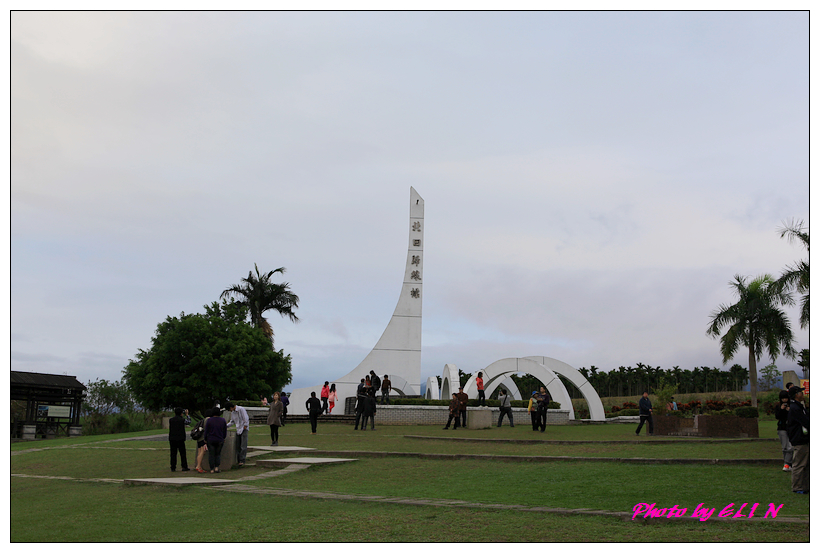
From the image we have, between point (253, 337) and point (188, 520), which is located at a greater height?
point (253, 337)

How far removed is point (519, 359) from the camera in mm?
30797

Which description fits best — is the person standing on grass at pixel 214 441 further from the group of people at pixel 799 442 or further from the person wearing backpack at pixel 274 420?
the group of people at pixel 799 442

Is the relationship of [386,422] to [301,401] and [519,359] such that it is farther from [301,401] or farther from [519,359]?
[301,401]

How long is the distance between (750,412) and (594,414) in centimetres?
906

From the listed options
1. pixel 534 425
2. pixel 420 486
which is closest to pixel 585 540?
pixel 420 486

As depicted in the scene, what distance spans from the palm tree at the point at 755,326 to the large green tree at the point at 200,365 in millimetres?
22695

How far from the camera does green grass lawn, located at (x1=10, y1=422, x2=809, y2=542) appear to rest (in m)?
6.99

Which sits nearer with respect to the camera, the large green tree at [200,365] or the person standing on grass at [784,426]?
the person standing on grass at [784,426]

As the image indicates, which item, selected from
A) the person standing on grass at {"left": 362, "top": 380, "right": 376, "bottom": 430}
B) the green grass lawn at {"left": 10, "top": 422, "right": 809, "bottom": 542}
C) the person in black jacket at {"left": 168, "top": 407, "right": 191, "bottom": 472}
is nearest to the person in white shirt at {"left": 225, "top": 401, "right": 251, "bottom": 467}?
the green grass lawn at {"left": 10, "top": 422, "right": 809, "bottom": 542}

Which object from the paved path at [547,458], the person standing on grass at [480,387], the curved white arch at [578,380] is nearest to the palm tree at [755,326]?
the curved white arch at [578,380]

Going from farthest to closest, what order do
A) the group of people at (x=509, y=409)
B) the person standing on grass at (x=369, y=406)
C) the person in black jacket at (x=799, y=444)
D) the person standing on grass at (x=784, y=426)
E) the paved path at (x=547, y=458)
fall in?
the person standing on grass at (x=369, y=406) → the group of people at (x=509, y=409) → the paved path at (x=547, y=458) → the person standing on grass at (x=784, y=426) → the person in black jacket at (x=799, y=444)

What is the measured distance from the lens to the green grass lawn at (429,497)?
6.99 meters

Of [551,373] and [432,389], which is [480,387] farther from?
[432,389]

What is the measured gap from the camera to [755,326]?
1187 inches
